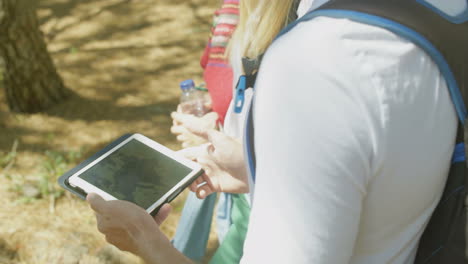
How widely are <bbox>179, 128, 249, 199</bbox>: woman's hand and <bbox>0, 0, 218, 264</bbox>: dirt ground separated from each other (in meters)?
1.25

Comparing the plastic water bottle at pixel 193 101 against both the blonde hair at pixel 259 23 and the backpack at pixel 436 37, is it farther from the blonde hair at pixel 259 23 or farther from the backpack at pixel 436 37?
the backpack at pixel 436 37

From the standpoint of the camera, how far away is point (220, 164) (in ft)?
5.05

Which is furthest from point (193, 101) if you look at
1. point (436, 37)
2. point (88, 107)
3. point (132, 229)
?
point (436, 37)

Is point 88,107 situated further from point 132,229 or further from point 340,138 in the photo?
point 340,138

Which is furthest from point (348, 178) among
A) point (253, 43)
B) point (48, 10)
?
point (48, 10)

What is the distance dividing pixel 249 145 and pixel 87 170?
0.87 m

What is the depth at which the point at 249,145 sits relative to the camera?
0.79 meters

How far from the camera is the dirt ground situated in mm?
2689

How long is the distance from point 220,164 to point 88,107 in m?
2.43

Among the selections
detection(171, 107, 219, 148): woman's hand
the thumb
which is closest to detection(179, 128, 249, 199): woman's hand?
detection(171, 107, 219, 148): woman's hand

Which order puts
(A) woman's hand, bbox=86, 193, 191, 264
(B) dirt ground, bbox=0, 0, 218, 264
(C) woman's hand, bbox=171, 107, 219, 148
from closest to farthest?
(A) woman's hand, bbox=86, 193, 191, 264 → (C) woman's hand, bbox=171, 107, 219, 148 → (B) dirt ground, bbox=0, 0, 218, 264

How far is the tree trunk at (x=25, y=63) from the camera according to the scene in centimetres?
322

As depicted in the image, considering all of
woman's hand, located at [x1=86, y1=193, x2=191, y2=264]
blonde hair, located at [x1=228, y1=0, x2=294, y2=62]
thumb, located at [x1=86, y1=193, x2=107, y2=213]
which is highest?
blonde hair, located at [x1=228, y1=0, x2=294, y2=62]

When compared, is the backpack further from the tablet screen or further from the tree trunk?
the tree trunk
